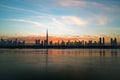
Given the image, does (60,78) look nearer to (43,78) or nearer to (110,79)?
(43,78)

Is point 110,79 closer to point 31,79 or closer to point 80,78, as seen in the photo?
point 80,78

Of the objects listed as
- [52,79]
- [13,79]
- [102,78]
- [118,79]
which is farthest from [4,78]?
[118,79]

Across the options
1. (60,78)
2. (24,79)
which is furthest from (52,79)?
(24,79)

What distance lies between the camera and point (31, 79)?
16.7m

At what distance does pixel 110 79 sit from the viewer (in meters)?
16.9

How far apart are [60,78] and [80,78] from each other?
1.78 m

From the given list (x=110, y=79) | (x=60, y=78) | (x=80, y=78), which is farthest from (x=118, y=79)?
(x=60, y=78)

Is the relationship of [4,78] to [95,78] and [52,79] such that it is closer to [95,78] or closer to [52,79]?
[52,79]

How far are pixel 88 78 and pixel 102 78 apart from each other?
1234 millimetres

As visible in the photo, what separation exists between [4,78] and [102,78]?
8529 mm

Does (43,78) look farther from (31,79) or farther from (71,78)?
(71,78)

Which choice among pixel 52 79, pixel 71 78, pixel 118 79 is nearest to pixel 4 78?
pixel 52 79

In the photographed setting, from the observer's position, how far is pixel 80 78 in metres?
17.5

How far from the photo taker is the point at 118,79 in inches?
661
